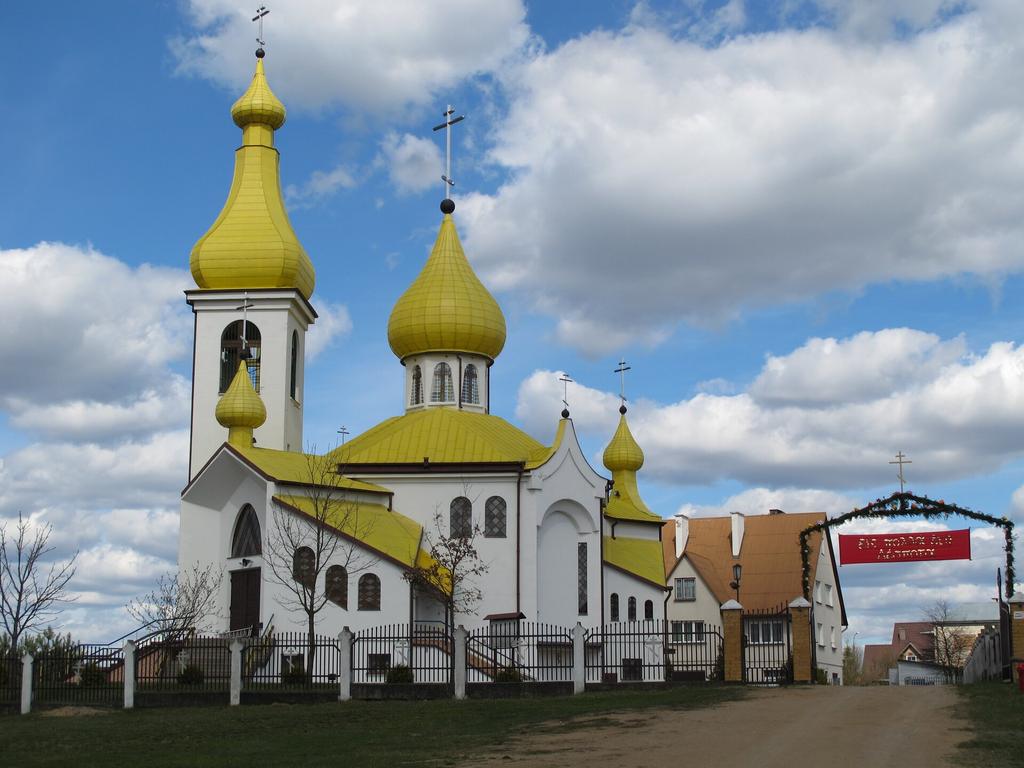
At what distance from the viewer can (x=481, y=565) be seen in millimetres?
36438

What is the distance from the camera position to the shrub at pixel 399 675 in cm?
2609

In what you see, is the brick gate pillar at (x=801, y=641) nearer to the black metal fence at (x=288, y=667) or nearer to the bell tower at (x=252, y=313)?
the black metal fence at (x=288, y=667)

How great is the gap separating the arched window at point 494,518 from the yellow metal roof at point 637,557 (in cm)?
672

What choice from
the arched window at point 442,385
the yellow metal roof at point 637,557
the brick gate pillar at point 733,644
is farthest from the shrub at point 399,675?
the yellow metal roof at point 637,557

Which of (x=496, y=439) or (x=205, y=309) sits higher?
(x=205, y=309)

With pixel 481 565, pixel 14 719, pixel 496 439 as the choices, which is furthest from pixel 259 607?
pixel 14 719

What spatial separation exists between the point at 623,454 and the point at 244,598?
1957 centimetres

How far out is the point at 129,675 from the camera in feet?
81.0

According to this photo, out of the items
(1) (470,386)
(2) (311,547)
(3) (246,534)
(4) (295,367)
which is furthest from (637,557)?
(2) (311,547)

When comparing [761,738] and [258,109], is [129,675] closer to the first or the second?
[761,738]

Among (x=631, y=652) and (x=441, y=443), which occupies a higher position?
(x=441, y=443)

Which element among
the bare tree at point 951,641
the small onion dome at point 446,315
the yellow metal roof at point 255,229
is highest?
the yellow metal roof at point 255,229

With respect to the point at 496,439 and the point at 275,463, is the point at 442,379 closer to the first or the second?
the point at 496,439

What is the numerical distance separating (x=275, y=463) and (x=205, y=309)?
8.45 m
